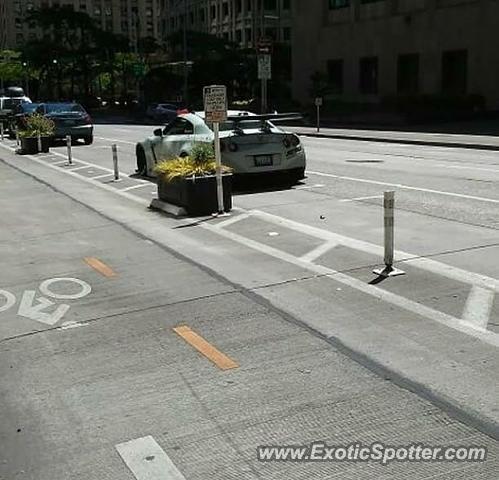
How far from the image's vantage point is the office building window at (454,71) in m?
43.1

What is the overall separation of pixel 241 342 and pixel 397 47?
45.3 m

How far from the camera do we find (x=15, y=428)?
13.9 ft

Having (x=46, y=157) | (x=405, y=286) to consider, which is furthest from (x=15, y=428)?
(x=46, y=157)

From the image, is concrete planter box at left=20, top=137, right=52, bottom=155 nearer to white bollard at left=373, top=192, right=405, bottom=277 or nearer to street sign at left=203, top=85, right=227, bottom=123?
street sign at left=203, top=85, right=227, bottom=123

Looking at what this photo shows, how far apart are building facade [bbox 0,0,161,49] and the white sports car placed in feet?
498

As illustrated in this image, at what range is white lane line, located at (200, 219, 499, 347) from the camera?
5504mm

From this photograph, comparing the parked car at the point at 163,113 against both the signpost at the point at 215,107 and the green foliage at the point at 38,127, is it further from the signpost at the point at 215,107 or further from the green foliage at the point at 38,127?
the signpost at the point at 215,107

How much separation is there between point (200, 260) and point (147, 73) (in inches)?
2848

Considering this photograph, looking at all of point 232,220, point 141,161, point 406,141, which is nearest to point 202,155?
point 232,220

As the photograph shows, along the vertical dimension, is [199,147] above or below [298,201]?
above

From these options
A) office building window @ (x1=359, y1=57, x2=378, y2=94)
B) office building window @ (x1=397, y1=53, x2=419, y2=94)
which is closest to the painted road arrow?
office building window @ (x1=397, y1=53, x2=419, y2=94)

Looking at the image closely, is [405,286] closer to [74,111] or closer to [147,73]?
[74,111]

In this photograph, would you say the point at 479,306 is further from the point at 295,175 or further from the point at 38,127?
the point at 38,127

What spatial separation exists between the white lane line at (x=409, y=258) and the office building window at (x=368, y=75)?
41808mm
